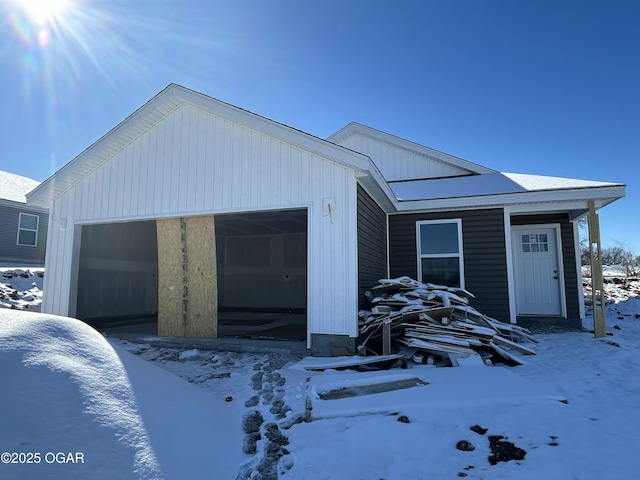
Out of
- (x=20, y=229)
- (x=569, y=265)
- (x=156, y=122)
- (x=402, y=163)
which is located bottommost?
(x=569, y=265)

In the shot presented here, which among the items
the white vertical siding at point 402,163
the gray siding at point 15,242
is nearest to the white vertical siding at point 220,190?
the white vertical siding at point 402,163

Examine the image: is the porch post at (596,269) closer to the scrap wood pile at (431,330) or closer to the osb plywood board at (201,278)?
the scrap wood pile at (431,330)

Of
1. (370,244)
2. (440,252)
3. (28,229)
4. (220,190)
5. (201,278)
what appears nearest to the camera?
(220,190)

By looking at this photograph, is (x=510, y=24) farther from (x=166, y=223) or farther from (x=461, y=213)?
(x=166, y=223)

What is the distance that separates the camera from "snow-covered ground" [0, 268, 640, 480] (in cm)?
174

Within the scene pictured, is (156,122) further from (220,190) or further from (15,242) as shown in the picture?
(15,242)

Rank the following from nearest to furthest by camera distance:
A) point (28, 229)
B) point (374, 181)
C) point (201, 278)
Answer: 1. point (374, 181)
2. point (201, 278)
3. point (28, 229)

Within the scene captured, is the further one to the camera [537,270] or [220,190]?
[537,270]

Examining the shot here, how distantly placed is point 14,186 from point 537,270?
2103cm

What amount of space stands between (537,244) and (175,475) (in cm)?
960

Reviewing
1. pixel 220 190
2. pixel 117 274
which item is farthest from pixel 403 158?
pixel 117 274

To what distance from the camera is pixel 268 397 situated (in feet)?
12.5

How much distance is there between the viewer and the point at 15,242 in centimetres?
1409

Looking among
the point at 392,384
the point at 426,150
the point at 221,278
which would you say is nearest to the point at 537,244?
the point at 426,150
